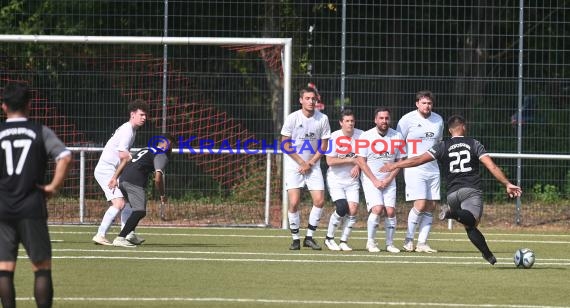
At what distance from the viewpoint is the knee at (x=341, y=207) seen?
15992 millimetres

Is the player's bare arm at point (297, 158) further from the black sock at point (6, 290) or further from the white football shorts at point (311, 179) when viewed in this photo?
the black sock at point (6, 290)

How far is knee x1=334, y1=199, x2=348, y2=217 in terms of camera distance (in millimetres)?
15992

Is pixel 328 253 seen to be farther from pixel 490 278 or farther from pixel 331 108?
pixel 331 108

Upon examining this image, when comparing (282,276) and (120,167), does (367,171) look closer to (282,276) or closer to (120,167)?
(120,167)

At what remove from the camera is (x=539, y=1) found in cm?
2359

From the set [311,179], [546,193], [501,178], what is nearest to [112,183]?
[311,179]

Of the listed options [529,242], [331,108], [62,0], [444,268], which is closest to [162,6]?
[62,0]

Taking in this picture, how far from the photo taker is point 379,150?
16.2m

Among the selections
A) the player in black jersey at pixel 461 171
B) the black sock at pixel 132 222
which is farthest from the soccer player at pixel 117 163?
the player in black jersey at pixel 461 171

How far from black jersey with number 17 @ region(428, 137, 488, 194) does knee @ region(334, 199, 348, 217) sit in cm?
236

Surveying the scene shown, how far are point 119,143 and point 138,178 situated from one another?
0.51 metres

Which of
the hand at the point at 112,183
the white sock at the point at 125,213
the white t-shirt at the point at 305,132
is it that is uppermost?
the white t-shirt at the point at 305,132

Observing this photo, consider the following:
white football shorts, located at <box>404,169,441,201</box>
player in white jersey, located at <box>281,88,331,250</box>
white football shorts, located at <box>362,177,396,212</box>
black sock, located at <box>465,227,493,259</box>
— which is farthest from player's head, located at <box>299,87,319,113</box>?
black sock, located at <box>465,227,493,259</box>

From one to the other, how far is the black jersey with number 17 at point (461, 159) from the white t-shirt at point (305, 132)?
252cm
